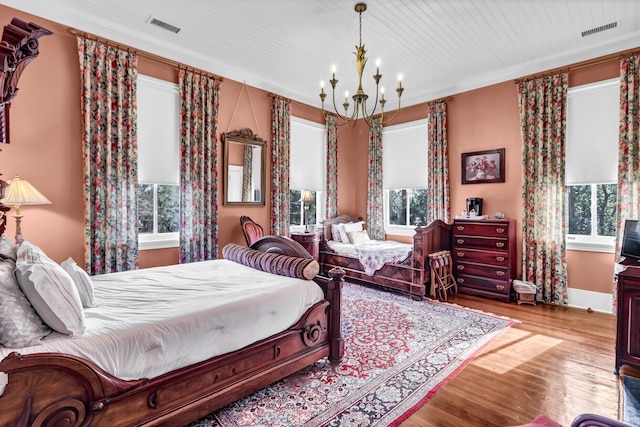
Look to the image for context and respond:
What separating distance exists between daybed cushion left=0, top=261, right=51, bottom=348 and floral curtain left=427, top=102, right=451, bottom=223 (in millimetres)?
5160

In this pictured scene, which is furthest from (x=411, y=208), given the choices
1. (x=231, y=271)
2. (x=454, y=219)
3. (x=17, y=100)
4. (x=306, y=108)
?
(x=17, y=100)

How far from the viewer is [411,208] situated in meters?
6.09

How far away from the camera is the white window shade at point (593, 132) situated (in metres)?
3.95

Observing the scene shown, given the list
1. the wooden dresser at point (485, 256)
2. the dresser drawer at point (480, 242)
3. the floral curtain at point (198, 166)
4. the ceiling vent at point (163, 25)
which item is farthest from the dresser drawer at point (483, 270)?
the ceiling vent at point (163, 25)

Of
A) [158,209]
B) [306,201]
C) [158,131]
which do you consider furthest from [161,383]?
[306,201]

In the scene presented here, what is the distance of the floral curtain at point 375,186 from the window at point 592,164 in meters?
2.98

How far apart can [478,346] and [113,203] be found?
4179mm

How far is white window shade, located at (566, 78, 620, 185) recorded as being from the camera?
3.95 metres

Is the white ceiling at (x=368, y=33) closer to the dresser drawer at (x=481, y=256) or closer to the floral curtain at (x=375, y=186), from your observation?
the floral curtain at (x=375, y=186)

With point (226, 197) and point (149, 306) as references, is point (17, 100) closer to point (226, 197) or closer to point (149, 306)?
point (226, 197)

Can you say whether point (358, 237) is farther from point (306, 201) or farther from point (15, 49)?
point (15, 49)

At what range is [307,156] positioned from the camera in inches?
236

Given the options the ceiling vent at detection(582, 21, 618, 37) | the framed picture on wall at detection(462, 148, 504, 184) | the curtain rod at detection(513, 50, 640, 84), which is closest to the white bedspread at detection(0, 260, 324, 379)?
the framed picture on wall at detection(462, 148, 504, 184)

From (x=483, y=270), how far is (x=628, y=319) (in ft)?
7.06
